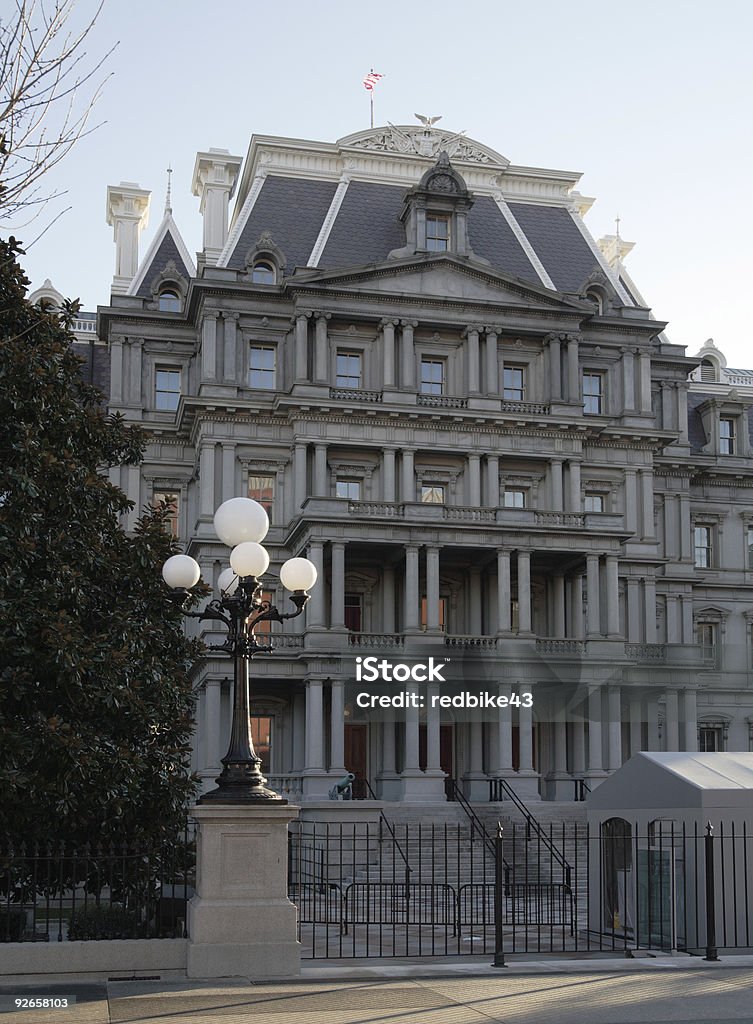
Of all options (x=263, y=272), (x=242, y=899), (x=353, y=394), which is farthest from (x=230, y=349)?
(x=242, y=899)

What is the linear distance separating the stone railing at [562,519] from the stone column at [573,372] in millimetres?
4812

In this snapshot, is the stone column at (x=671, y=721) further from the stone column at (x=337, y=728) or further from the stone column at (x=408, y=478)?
the stone column at (x=337, y=728)

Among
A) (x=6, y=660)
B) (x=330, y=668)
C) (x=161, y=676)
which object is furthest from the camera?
(x=330, y=668)

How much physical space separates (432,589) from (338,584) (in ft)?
9.79

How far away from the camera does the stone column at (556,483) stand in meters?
44.7

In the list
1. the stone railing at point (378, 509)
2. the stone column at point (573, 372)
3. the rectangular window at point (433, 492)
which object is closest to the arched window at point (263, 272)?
the rectangular window at point (433, 492)

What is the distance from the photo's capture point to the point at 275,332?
148 feet

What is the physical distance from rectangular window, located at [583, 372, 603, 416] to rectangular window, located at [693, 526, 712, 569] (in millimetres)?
8865

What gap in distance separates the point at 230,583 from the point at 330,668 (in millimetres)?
23997

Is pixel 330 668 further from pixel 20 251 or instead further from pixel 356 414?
pixel 20 251

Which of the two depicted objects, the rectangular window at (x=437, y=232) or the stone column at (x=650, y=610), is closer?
the rectangular window at (x=437, y=232)

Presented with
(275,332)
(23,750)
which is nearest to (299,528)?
(275,332)

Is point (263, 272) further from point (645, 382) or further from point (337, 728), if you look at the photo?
point (337, 728)

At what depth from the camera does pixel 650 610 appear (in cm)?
4788
